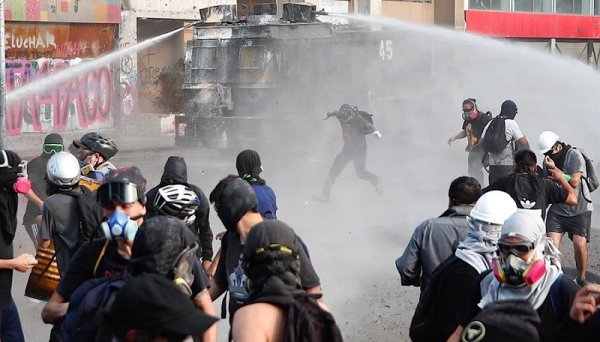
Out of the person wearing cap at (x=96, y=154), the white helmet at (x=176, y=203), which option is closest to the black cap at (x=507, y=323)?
the white helmet at (x=176, y=203)

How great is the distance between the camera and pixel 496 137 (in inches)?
475

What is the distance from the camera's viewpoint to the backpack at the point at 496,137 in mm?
12047

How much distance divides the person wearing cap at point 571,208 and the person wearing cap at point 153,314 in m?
7.13

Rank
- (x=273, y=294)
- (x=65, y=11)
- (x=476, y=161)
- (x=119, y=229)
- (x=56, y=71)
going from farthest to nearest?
(x=65, y=11)
(x=56, y=71)
(x=476, y=161)
(x=119, y=229)
(x=273, y=294)

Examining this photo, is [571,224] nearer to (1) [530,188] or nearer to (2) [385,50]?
(1) [530,188]

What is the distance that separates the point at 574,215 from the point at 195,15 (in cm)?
2016

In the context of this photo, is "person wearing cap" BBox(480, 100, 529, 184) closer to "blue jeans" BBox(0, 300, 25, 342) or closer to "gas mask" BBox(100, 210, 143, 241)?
Result: "blue jeans" BBox(0, 300, 25, 342)

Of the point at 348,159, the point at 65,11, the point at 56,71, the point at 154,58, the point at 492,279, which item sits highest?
the point at 65,11

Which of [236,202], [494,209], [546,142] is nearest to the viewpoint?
[494,209]

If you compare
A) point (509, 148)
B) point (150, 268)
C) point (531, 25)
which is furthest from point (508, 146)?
point (531, 25)

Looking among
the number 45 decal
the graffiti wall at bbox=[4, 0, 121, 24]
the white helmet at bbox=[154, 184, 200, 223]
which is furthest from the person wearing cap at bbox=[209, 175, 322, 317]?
the graffiti wall at bbox=[4, 0, 121, 24]

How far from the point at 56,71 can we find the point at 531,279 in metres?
22.0

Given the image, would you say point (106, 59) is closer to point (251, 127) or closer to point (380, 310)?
point (251, 127)

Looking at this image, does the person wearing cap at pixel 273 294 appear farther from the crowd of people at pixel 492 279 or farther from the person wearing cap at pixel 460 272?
the person wearing cap at pixel 460 272
